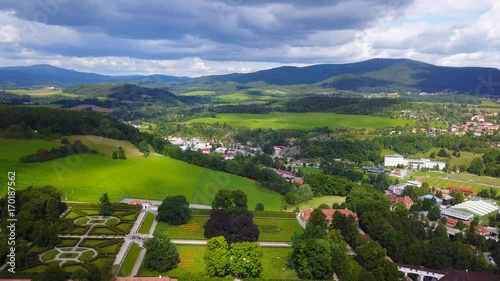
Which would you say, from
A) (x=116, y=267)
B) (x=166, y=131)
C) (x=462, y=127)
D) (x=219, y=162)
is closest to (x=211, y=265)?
(x=116, y=267)

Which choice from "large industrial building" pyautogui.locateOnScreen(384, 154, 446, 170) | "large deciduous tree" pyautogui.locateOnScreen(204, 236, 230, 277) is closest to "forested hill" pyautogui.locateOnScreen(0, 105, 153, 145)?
"large deciduous tree" pyautogui.locateOnScreen(204, 236, 230, 277)

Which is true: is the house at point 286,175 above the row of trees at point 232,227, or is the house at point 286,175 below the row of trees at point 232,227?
below

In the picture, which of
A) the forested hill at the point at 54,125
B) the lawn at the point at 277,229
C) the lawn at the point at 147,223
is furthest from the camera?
the forested hill at the point at 54,125

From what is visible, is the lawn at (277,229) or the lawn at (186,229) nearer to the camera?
the lawn at (186,229)

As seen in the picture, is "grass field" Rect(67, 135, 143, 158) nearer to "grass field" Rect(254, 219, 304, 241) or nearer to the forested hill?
the forested hill

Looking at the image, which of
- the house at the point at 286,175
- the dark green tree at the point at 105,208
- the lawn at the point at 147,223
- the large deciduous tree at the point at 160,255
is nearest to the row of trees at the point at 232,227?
the large deciduous tree at the point at 160,255

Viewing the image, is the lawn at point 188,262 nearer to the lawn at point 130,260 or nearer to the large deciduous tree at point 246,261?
the lawn at point 130,260

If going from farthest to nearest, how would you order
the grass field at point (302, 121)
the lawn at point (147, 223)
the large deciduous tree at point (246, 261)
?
the grass field at point (302, 121)
the lawn at point (147, 223)
the large deciduous tree at point (246, 261)
